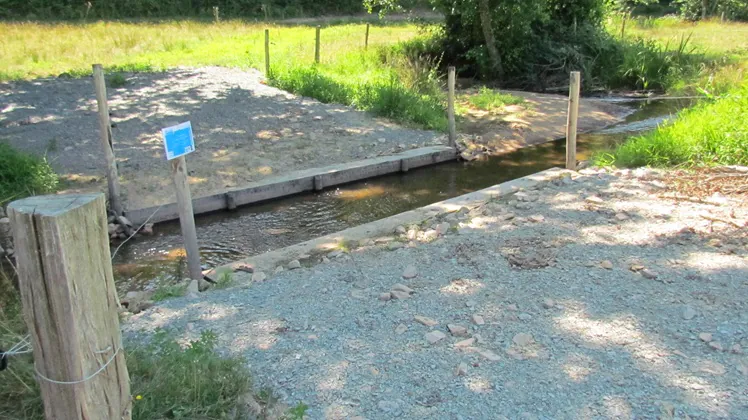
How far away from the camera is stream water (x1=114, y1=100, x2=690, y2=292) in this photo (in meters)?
7.64

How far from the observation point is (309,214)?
9227 mm

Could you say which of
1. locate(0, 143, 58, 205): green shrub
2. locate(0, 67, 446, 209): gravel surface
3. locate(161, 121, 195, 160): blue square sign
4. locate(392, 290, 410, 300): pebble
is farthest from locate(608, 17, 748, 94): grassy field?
locate(0, 143, 58, 205): green shrub

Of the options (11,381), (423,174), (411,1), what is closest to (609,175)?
(423,174)

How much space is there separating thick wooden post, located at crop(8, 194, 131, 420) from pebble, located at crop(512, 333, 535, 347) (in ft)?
8.09

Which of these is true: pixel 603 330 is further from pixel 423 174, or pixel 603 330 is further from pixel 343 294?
pixel 423 174

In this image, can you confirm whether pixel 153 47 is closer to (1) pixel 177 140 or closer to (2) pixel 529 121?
(2) pixel 529 121

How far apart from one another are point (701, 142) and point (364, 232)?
4724 millimetres

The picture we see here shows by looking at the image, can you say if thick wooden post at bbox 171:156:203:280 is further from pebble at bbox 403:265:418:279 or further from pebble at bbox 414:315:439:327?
pebble at bbox 414:315:439:327

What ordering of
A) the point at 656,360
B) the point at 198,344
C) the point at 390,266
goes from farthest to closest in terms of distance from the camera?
the point at 390,266 → the point at 656,360 → the point at 198,344

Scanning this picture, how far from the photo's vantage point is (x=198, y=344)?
3633 millimetres

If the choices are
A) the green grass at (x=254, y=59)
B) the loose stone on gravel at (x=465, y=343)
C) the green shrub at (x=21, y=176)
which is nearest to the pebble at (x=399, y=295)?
the loose stone on gravel at (x=465, y=343)

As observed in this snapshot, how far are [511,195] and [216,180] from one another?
14.4 ft

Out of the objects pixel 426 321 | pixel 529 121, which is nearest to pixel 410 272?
pixel 426 321

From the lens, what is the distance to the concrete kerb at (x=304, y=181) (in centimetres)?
879
